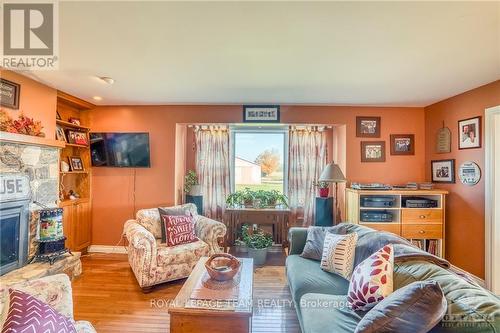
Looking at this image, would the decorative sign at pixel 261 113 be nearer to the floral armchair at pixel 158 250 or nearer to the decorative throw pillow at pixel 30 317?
the floral armchair at pixel 158 250

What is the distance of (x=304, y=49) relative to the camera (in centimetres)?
210

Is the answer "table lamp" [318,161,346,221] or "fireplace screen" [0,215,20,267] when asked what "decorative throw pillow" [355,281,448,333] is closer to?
"table lamp" [318,161,346,221]

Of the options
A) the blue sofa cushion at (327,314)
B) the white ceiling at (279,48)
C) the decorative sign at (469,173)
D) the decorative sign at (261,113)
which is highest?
the white ceiling at (279,48)

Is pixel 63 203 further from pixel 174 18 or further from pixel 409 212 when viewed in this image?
pixel 409 212

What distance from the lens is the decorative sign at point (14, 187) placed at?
2.55 metres

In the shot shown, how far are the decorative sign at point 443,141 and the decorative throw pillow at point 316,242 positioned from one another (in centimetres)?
225

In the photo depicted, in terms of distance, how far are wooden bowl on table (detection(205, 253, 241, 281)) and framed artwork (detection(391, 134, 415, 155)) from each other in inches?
128

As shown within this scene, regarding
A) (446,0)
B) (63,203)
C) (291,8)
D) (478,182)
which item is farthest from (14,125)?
(478,182)

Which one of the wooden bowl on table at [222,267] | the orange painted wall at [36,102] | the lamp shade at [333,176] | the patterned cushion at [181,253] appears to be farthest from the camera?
the lamp shade at [333,176]

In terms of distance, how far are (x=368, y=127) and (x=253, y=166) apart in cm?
207

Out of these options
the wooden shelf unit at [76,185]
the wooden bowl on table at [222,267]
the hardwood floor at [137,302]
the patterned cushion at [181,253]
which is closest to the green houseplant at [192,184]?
the patterned cushion at [181,253]

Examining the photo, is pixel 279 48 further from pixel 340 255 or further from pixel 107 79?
pixel 107 79

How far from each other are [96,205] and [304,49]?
3.98m

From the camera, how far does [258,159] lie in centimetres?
466
